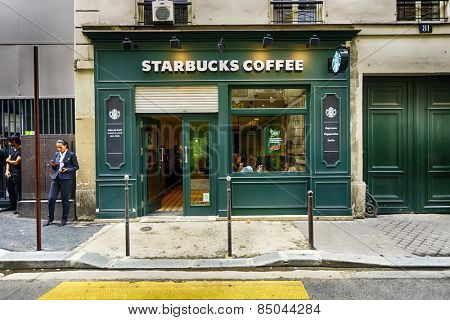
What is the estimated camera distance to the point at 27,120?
31.2ft

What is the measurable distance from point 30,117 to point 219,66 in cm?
571

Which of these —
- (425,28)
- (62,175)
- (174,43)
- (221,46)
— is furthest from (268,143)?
(62,175)

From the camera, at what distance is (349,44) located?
8367mm

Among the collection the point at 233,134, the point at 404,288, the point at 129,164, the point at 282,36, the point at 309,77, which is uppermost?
the point at 282,36

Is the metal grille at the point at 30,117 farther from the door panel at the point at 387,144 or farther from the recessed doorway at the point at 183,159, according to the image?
the door panel at the point at 387,144

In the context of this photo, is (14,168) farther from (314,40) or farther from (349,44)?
(349,44)

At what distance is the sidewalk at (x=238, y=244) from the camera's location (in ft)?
17.6

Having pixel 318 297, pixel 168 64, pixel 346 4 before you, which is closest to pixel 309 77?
pixel 346 4

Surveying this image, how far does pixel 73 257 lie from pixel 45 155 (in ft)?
13.2

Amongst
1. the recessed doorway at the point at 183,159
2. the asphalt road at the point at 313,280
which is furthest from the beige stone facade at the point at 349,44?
the asphalt road at the point at 313,280

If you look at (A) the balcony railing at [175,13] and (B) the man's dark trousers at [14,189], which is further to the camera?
(B) the man's dark trousers at [14,189]

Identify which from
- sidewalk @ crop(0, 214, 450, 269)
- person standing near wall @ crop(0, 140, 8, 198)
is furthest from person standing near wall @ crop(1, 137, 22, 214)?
sidewalk @ crop(0, 214, 450, 269)

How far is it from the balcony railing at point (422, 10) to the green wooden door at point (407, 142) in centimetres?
158
